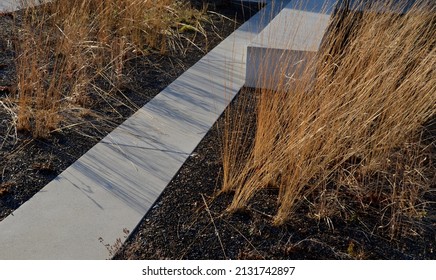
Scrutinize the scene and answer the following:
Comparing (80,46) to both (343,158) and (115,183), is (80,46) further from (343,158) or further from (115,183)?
(343,158)

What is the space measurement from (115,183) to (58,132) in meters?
0.88

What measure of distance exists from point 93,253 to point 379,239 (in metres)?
1.57

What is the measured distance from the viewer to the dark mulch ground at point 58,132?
3.61 meters

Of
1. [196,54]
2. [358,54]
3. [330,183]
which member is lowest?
[196,54]

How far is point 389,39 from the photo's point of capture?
4.71 metres

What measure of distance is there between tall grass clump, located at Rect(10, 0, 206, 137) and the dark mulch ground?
11cm

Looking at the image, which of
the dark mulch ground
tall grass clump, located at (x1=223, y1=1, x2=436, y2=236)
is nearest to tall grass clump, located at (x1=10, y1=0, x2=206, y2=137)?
the dark mulch ground

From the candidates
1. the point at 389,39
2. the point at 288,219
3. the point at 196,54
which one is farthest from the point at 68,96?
the point at 389,39

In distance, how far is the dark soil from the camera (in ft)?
10.2

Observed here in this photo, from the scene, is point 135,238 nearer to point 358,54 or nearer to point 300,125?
point 300,125

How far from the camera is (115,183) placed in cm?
362

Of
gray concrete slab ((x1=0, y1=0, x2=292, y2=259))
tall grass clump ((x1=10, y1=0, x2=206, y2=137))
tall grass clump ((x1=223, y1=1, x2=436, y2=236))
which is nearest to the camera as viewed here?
gray concrete slab ((x1=0, y1=0, x2=292, y2=259))

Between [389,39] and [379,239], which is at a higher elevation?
[389,39]

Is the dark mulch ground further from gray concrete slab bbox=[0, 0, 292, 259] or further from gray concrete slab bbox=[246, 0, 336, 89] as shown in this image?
gray concrete slab bbox=[246, 0, 336, 89]
